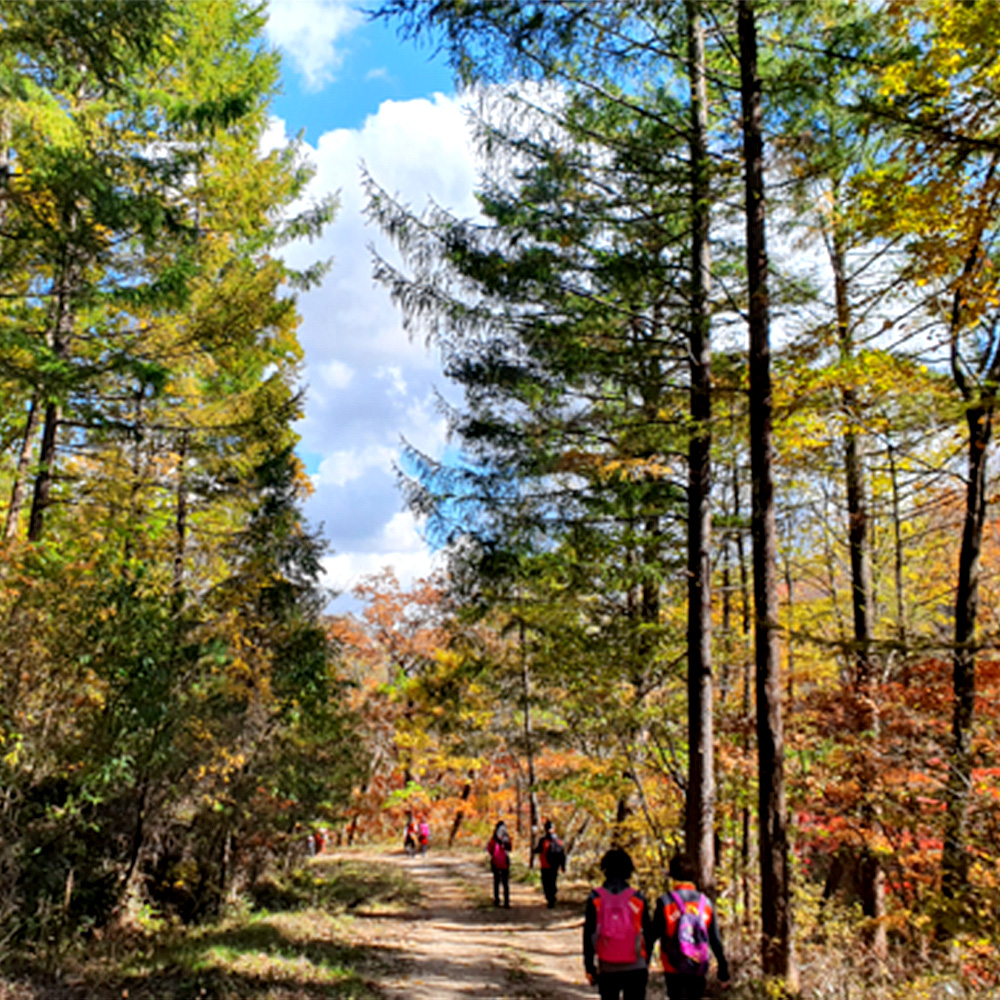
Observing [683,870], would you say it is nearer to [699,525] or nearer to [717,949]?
[717,949]

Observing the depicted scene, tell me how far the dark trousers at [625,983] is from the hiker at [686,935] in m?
0.25

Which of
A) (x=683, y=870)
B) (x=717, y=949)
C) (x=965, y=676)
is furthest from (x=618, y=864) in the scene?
(x=965, y=676)

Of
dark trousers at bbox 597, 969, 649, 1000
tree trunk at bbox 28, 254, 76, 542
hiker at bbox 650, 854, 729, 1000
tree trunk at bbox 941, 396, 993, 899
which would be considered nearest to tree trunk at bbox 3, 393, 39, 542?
tree trunk at bbox 28, 254, 76, 542

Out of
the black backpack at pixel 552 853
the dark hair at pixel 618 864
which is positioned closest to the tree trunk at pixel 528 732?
the black backpack at pixel 552 853

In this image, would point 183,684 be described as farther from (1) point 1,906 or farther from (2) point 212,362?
(2) point 212,362

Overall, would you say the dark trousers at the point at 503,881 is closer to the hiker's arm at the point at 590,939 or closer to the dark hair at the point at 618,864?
the hiker's arm at the point at 590,939

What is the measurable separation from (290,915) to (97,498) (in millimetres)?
8213

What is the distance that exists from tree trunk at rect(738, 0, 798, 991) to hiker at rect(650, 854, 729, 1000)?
4.27 feet

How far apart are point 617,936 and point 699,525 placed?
524 cm

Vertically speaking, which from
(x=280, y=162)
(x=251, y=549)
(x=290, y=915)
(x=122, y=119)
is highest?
(x=280, y=162)

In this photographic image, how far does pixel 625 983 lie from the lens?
5.27 meters

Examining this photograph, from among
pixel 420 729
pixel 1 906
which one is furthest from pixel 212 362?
pixel 420 729

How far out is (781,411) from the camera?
7777 mm

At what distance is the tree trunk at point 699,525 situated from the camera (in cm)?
831
